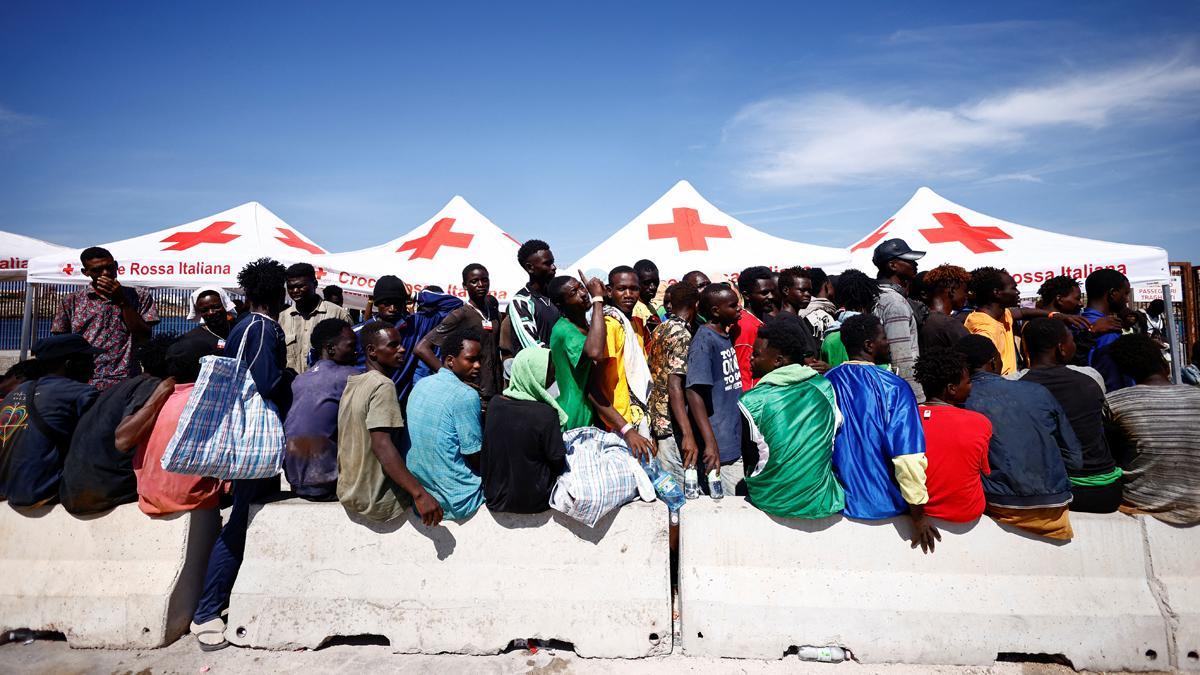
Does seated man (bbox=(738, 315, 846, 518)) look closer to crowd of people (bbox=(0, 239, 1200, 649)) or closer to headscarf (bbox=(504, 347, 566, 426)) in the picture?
crowd of people (bbox=(0, 239, 1200, 649))

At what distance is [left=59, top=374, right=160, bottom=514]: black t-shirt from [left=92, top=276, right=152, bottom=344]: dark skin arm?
1369 millimetres

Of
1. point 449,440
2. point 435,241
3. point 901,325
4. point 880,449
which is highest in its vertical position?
point 435,241

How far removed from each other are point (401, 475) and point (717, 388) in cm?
177

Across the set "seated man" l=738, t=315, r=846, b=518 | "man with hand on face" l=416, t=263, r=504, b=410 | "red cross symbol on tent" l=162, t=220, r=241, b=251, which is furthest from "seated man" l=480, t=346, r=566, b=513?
"red cross symbol on tent" l=162, t=220, r=241, b=251

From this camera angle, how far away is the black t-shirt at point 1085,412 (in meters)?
3.16

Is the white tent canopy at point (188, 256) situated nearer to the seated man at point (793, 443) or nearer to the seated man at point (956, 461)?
the seated man at point (793, 443)

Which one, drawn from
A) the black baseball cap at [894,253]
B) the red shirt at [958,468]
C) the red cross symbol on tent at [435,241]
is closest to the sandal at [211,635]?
the red shirt at [958,468]

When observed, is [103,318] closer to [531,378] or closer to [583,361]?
[531,378]

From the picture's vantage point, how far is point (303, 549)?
319 centimetres

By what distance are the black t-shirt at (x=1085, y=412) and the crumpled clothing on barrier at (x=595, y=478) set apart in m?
2.14

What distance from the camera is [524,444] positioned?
9.90ft

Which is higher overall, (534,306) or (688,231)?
(688,231)

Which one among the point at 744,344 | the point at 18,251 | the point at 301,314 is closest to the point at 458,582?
the point at 744,344

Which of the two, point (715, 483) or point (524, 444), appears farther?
point (715, 483)
